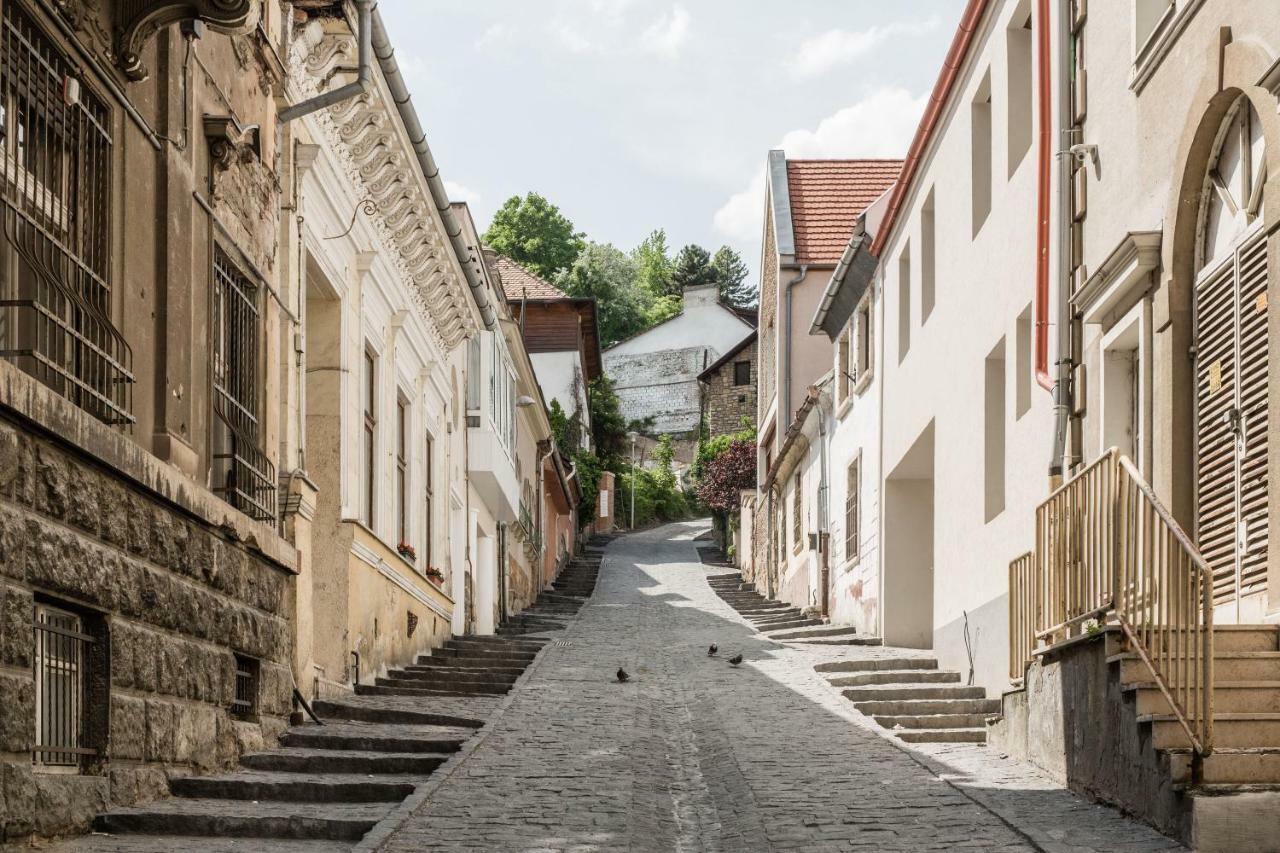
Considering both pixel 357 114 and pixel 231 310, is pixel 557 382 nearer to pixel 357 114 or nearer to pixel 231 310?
pixel 357 114

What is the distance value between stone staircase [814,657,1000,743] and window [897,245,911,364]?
479 centimetres

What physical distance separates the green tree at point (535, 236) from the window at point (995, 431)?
69872mm

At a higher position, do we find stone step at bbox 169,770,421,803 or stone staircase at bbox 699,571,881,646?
stone step at bbox 169,770,421,803

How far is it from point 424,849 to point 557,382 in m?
50.0

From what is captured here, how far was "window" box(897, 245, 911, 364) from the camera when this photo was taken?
21750mm

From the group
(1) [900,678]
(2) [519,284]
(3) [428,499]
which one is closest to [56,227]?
(1) [900,678]

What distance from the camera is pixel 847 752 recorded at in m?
12.9

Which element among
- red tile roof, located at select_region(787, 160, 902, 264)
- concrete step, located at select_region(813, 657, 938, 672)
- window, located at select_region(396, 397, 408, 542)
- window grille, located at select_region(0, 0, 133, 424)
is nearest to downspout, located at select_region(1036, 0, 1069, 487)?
concrete step, located at select_region(813, 657, 938, 672)

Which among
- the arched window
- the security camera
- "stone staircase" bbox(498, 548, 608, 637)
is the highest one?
the security camera

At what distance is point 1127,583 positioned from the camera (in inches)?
374

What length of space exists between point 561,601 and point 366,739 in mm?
26626

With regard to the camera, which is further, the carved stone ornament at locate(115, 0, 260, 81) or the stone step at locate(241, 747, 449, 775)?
the stone step at locate(241, 747, 449, 775)

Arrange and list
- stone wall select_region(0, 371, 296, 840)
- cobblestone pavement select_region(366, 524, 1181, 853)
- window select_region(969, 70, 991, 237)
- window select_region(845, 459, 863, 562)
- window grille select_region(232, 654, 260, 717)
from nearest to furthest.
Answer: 1. stone wall select_region(0, 371, 296, 840)
2. cobblestone pavement select_region(366, 524, 1181, 853)
3. window grille select_region(232, 654, 260, 717)
4. window select_region(969, 70, 991, 237)
5. window select_region(845, 459, 863, 562)

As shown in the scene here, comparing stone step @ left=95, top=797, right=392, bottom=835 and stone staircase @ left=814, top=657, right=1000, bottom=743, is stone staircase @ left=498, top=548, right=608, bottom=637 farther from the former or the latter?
stone step @ left=95, top=797, right=392, bottom=835
